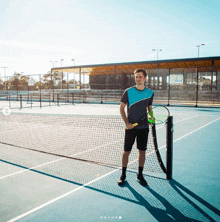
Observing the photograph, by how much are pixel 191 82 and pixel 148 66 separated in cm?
1339

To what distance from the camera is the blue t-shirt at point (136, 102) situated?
13.3 feet

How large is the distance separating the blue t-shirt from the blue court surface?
1.10m

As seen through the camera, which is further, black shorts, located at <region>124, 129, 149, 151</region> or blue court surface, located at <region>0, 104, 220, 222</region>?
black shorts, located at <region>124, 129, 149, 151</region>

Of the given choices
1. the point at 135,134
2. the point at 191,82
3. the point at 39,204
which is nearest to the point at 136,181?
the point at 135,134

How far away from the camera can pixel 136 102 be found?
4.07 meters

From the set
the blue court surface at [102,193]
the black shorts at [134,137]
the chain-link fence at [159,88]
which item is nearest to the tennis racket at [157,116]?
the black shorts at [134,137]

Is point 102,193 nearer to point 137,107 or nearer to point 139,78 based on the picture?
point 137,107

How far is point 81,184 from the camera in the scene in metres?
4.25

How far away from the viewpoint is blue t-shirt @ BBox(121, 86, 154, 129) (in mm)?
4047

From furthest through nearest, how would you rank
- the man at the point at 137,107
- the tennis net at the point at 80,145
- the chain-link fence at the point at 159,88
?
1. the chain-link fence at the point at 159,88
2. the tennis net at the point at 80,145
3. the man at the point at 137,107

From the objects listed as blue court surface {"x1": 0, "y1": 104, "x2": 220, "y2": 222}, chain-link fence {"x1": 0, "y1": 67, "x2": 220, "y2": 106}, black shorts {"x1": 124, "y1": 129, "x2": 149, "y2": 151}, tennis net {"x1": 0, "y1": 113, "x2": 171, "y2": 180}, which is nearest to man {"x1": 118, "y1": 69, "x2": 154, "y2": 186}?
black shorts {"x1": 124, "y1": 129, "x2": 149, "y2": 151}

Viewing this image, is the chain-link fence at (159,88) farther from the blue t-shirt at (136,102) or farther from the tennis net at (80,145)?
the blue t-shirt at (136,102)

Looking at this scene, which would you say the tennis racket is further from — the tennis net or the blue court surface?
the blue court surface

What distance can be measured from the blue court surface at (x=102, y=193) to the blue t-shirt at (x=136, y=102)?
110 cm
